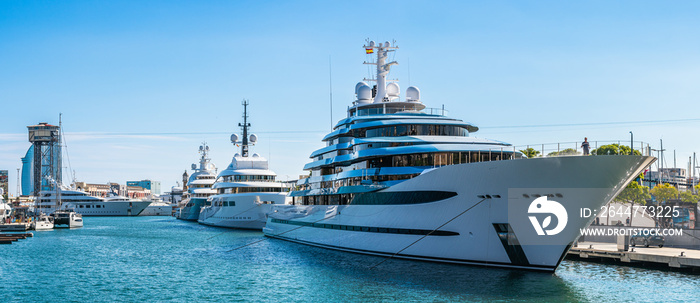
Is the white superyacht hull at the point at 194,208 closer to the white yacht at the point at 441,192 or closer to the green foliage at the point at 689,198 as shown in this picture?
the white yacht at the point at 441,192

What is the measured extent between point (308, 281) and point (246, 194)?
1367 inches

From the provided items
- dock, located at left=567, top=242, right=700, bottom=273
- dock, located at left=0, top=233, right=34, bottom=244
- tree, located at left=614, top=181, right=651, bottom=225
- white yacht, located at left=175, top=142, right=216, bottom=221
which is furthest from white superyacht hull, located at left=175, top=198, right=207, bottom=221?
dock, located at left=567, top=242, right=700, bottom=273

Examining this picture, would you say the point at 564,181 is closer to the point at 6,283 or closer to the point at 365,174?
the point at 365,174

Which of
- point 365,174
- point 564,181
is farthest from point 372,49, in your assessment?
point 564,181

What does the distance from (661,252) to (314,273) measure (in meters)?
16.2

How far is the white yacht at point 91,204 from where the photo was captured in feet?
360

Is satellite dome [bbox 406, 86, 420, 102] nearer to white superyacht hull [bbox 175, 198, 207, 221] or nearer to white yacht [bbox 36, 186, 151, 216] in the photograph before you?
white superyacht hull [bbox 175, 198, 207, 221]

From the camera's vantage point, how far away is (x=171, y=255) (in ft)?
112

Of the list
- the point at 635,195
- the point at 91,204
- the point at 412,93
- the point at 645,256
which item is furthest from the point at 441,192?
the point at 91,204

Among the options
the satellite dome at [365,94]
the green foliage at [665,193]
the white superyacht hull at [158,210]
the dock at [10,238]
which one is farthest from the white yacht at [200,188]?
the green foliage at [665,193]

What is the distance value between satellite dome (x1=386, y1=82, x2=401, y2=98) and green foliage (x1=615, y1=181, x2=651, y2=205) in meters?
17.3

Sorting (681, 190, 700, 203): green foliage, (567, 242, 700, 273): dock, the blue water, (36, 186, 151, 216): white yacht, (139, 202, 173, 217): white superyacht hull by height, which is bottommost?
(139, 202, 173, 217): white superyacht hull

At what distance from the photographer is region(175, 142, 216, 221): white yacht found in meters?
85.3

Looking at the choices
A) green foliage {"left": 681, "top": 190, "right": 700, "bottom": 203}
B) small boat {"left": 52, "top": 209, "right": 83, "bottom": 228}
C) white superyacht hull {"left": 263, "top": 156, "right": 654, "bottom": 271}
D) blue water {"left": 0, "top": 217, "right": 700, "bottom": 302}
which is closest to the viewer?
blue water {"left": 0, "top": 217, "right": 700, "bottom": 302}
